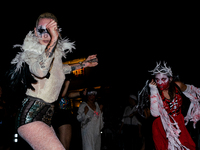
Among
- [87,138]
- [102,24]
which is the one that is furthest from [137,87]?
[87,138]

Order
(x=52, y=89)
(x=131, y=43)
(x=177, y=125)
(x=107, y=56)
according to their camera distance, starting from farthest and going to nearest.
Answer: (x=107, y=56)
(x=131, y=43)
(x=177, y=125)
(x=52, y=89)

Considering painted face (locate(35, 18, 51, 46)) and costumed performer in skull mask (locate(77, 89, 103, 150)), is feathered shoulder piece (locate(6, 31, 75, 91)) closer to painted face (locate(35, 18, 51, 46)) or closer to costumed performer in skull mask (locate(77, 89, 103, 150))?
painted face (locate(35, 18, 51, 46))

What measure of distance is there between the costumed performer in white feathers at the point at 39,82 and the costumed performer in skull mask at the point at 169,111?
2.58 metres

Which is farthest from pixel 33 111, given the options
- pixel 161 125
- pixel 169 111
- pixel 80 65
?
pixel 169 111

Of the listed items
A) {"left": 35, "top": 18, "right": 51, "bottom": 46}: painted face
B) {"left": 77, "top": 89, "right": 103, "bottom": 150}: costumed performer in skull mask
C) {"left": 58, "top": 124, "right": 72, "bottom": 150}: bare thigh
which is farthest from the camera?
{"left": 77, "top": 89, "right": 103, "bottom": 150}: costumed performer in skull mask

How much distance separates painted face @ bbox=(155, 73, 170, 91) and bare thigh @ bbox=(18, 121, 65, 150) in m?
3.02

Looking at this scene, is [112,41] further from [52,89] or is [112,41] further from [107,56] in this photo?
[52,89]

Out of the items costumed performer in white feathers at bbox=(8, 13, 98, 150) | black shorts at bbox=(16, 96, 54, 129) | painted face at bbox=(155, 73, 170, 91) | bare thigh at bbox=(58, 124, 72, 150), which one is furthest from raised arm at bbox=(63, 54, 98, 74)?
painted face at bbox=(155, 73, 170, 91)

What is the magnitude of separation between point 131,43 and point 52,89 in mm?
12237

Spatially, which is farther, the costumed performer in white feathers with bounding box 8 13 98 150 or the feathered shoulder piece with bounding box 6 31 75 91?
the feathered shoulder piece with bounding box 6 31 75 91

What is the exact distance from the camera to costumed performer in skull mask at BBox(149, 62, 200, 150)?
146 inches

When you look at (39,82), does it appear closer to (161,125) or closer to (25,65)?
(25,65)

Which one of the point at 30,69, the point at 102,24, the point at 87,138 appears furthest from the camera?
the point at 102,24

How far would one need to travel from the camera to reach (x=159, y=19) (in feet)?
35.3
